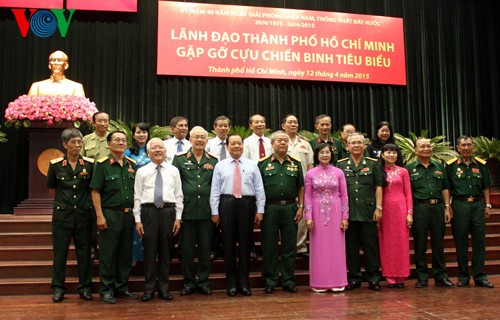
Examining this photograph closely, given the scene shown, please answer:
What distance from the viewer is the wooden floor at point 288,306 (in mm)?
3113

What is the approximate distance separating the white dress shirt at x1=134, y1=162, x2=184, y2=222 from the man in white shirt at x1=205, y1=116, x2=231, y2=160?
2.58 ft

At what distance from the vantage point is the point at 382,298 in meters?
3.62

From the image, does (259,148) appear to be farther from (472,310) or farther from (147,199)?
(472,310)

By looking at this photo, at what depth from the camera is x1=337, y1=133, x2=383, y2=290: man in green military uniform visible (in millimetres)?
4031

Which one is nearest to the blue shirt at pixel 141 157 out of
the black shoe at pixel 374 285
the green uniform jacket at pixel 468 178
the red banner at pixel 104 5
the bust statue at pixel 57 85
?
the black shoe at pixel 374 285

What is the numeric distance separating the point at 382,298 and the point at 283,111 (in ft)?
15.9

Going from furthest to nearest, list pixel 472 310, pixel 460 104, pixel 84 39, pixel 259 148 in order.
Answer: pixel 460 104 → pixel 84 39 → pixel 259 148 → pixel 472 310

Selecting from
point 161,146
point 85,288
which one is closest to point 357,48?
point 161,146

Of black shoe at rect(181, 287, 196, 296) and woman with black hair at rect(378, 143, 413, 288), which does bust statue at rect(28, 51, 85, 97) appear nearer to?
black shoe at rect(181, 287, 196, 296)

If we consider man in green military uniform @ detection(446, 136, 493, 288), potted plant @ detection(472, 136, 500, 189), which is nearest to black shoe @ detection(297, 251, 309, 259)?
man in green military uniform @ detection(446, 136, 493, 288)

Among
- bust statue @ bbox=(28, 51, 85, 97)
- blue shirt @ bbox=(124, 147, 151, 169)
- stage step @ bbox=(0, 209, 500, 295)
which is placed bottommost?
stage step @ bbox=(0, 209, 500, 295)

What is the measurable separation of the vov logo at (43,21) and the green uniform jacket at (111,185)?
4.66 m

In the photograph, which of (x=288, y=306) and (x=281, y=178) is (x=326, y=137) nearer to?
(x=281, y=178)

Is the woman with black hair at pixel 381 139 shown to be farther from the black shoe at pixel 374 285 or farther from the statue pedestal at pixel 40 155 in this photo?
the statue pedestal at pixel 40 155
